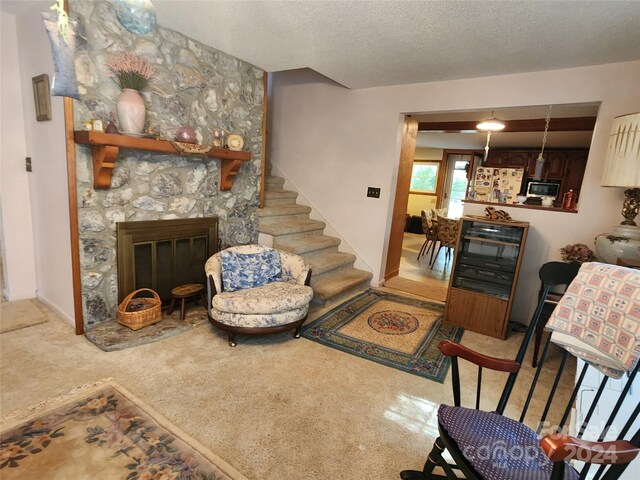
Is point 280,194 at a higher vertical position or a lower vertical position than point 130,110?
lower

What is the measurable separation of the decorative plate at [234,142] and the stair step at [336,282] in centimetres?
165

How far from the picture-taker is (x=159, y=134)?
110 inches

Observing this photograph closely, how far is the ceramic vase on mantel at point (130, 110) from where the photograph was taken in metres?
2.41

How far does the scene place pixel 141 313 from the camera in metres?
2.63

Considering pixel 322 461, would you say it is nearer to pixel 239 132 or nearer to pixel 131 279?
pixel 131 279

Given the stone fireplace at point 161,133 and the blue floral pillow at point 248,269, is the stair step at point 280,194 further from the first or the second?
the blue floral pillow at point 248,269

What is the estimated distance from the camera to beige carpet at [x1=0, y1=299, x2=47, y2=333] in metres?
2.60

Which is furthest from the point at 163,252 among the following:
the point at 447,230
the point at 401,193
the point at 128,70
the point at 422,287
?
the point at 447,230

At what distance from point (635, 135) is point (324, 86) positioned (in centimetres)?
337

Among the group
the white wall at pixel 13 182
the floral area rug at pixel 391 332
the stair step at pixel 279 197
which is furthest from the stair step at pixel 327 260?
the white wall at pixel 13 182

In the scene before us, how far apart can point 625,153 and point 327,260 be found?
114 inches

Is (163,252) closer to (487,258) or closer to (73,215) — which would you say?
(73,215)

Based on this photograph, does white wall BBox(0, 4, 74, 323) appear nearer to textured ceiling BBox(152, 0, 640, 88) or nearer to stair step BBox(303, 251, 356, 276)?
textured ceiling BBox(152, 0, 640, 88)

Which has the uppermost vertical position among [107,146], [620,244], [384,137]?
[384,137]
